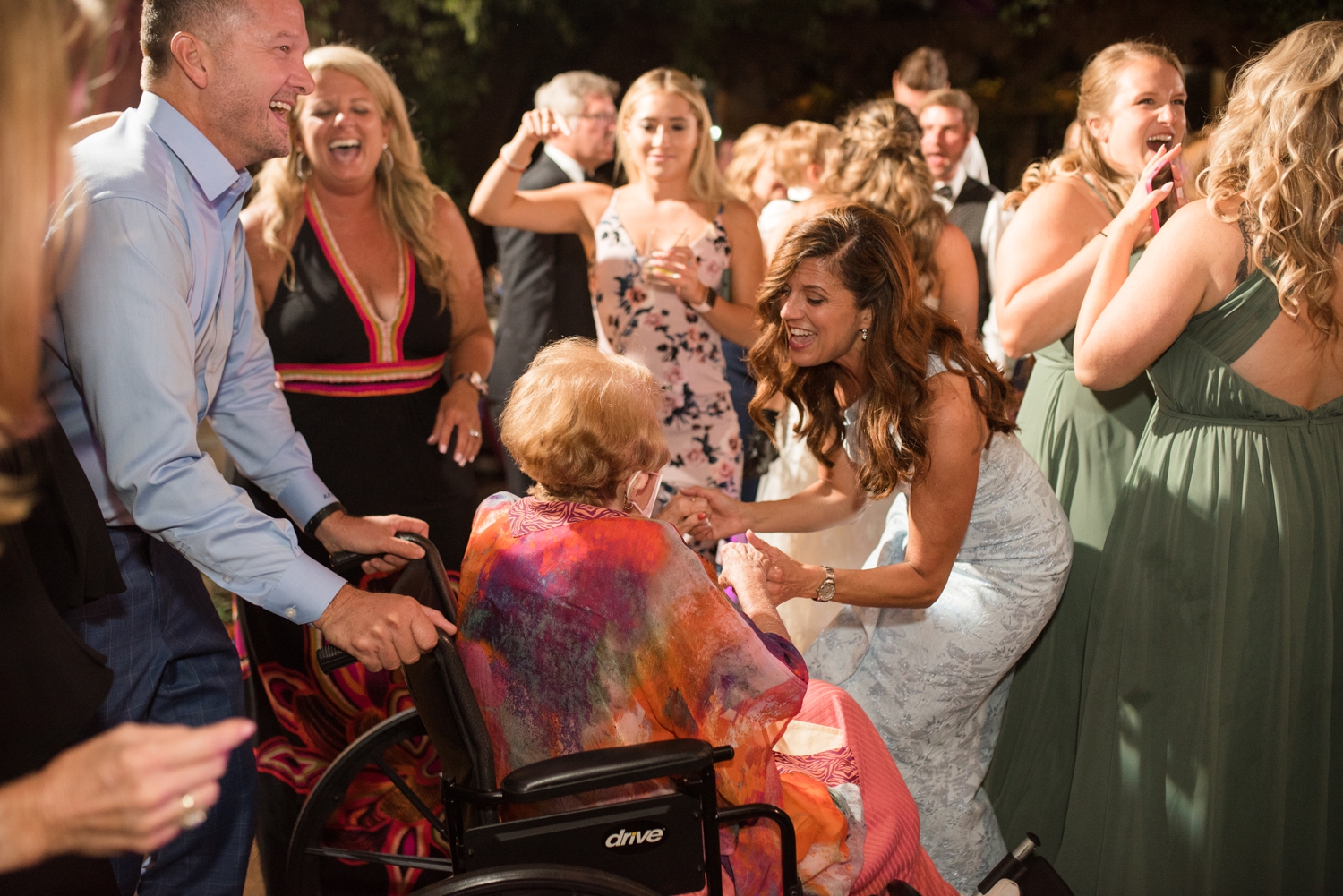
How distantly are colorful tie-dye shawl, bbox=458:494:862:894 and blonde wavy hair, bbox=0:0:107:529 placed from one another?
2.50 ft

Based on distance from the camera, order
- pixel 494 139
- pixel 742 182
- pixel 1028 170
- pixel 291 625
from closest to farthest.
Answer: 1. pixel 291 625
2. pixel 1028 170
3. pixel 742 182
4. pixel 494 139

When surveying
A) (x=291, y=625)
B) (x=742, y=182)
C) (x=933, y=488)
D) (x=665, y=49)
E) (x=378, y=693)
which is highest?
(x=665, y=49)

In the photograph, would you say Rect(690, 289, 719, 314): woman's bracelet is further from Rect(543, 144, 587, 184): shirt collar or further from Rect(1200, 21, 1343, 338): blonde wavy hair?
Rect(1200, 21, 1343, 338): blonde wavy hair

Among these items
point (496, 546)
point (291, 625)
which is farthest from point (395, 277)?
point (496, 546)

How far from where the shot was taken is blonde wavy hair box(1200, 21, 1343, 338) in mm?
1816

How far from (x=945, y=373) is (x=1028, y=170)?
1.28 m

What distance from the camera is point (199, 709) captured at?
5.17 ft

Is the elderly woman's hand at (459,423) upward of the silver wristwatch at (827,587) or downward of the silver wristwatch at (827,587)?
upward

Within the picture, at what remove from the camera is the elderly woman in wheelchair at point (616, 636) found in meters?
1.49

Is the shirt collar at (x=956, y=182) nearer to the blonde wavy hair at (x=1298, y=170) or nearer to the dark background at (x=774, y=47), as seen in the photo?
the blonde wavy hair at (x=1298, y=170)

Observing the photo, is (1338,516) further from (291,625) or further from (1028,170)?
(291,625)

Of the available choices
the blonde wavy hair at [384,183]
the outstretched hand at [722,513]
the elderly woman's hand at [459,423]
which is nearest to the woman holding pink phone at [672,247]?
the blonde wavy hair at [384,183]

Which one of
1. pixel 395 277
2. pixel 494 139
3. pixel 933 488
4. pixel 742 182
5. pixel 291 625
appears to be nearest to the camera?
pixel 933 488

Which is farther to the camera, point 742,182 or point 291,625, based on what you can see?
point 742,182
